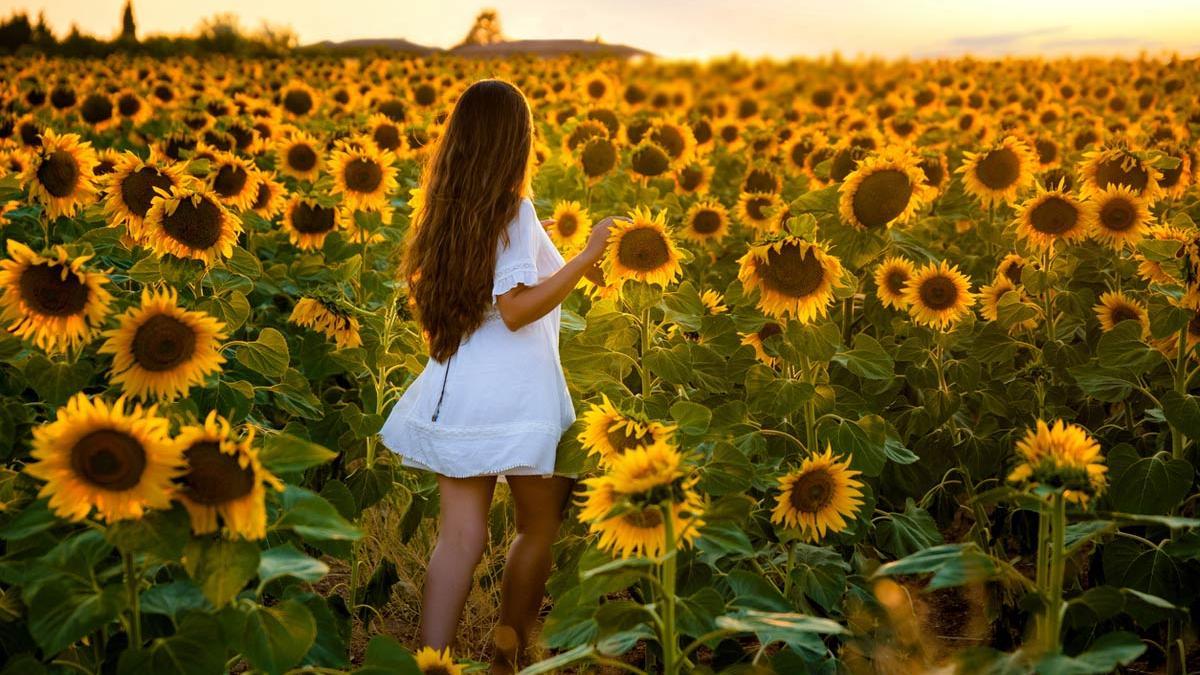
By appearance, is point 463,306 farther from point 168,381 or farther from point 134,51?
point 134,51

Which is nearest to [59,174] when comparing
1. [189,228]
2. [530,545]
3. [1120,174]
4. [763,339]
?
[189,228]

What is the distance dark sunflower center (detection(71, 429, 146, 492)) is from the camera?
2035mm

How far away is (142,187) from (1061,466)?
2803mm

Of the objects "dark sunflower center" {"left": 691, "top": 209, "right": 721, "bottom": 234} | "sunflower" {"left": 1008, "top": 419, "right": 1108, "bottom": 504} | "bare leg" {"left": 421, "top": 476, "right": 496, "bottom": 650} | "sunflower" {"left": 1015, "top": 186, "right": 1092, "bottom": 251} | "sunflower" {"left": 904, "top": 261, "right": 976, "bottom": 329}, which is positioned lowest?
"bare leg" {"left": 421, "top": 476, "right": 496, "bottom": 650}

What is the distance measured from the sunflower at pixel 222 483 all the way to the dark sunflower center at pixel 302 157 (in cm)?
447

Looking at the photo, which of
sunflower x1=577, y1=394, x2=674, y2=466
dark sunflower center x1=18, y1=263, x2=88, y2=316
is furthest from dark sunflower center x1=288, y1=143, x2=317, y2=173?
sunflower x1=577, y1=394, x2=674, y2=466

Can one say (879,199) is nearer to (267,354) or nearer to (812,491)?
(812,491)

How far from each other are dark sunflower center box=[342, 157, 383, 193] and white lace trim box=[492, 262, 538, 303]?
2.07 m

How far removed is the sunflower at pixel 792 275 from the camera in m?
3.25

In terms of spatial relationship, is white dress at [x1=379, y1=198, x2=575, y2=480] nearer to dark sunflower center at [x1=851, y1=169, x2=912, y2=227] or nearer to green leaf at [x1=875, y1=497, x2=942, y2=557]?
green leaf at [x1=875, y1=497, x2=942, y2=557]

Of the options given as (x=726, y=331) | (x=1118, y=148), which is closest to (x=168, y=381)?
(x=726, y=331)

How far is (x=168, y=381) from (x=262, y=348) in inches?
29.6

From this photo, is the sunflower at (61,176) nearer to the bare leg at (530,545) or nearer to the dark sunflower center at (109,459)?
the bare leg at (530,545)

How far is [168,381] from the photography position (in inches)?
104
